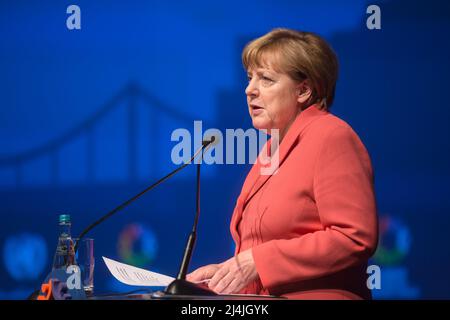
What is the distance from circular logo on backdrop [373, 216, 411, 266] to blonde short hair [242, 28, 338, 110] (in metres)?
0.84

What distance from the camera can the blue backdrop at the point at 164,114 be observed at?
9.15 feet

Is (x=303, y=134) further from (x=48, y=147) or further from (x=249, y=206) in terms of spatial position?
(x=48, y=147)

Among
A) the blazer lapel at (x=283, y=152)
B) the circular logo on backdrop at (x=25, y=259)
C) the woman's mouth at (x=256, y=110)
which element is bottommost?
the circular logo on backdrop at (x=25, y=259)

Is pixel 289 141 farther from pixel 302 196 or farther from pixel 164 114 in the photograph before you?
pixel 164 114

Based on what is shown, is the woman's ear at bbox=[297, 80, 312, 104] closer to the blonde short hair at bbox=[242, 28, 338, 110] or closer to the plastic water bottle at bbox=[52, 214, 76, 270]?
the blonde short hair at bbox=[242, 28, 338, 110]

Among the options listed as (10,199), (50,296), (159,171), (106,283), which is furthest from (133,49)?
(50,296)

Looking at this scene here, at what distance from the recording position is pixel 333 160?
188 centimetres

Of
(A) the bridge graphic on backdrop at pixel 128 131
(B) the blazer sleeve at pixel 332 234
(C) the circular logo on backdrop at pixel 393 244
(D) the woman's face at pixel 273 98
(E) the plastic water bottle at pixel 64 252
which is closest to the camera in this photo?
(B) the blazer sleeve at pixel 332 234

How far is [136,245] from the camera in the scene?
2867mm

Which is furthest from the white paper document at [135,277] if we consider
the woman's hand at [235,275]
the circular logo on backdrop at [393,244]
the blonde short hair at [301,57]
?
the circular logo on backdrop at [393,244]

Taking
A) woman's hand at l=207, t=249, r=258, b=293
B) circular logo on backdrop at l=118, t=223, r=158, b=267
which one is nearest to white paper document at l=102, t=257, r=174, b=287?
woman's hand at l=207, t=249, r=258, b=293

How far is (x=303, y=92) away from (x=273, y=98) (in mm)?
100

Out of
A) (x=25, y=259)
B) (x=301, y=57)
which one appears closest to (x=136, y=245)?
(x=25, y=259)

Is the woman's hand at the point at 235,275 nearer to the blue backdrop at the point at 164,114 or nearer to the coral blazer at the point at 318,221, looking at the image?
the coral blazer at the point at 318,221
